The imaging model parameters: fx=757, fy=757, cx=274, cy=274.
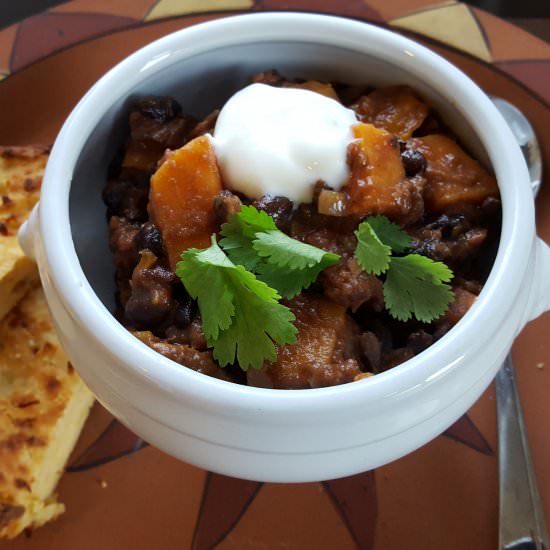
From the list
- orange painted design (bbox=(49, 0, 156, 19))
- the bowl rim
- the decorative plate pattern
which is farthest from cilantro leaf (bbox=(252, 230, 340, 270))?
orange painted design (bbox=(49, 0, 156, 19))

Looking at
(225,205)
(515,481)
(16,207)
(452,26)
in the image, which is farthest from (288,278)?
(452,26)

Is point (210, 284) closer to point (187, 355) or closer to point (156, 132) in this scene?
point (187, 355)

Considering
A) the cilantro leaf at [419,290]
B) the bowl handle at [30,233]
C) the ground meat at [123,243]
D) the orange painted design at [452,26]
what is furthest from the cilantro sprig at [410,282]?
the orange painted design at [452,26]

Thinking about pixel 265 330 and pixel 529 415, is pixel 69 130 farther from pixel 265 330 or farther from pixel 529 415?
pixel 529 415

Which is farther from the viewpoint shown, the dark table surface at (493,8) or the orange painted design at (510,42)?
the dark table surface at (493,8)

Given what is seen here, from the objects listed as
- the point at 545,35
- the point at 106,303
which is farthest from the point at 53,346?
the point at 545,35

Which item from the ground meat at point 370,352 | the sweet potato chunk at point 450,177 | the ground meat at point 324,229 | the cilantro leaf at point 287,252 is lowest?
the ground meat at point 370,352

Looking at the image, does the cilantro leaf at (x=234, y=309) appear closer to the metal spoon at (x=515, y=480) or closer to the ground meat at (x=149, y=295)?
the ground meat at (x=149, y=295)
